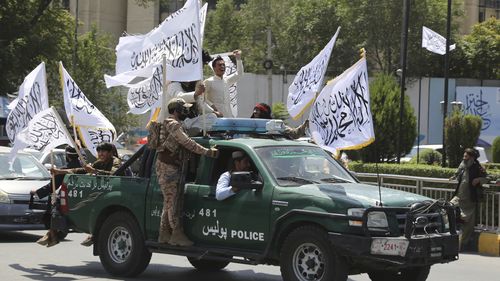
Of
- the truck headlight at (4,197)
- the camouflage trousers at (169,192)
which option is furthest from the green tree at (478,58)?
the camouflage trousers at (169,192)

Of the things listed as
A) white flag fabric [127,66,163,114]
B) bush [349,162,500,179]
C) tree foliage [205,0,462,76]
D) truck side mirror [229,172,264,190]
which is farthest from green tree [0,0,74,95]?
truck side mirror [229,172,264,190]

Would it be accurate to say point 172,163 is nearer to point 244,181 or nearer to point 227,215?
point 227,215

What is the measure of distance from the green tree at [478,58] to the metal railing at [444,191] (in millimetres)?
39529

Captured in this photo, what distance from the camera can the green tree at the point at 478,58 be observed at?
54.2 meters

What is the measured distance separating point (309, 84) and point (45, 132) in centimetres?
394

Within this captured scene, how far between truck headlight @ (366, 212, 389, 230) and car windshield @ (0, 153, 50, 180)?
818cm

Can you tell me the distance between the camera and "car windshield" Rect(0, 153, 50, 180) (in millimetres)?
14672

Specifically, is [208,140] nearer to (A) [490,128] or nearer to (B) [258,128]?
(B) [258,128]

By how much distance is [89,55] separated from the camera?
41.3 meters

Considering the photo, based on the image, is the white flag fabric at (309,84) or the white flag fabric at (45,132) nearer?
the white flag fabric at (309,84)

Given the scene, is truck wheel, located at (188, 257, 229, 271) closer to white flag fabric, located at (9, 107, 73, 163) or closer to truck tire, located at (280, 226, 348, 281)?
truck tire, located at (280, 226, 348, 281)

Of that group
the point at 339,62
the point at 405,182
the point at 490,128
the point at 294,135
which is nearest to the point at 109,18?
the point at 339,62

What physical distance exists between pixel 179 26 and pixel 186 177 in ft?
6.69

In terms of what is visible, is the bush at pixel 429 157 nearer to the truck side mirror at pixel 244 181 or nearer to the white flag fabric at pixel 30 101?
the white flag fabric at pixel 30 101
